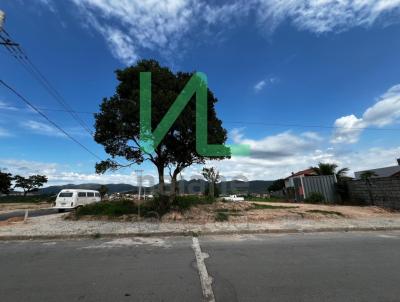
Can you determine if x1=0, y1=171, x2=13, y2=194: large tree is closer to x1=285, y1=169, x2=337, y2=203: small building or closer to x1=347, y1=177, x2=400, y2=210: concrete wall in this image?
x1=285, y1=169, x2=337, y2=203: small building

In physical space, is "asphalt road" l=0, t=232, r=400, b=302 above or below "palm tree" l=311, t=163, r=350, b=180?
below

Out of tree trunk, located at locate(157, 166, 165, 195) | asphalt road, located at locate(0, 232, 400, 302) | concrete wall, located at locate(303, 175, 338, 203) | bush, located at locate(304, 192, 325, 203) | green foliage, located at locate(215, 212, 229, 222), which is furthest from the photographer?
concrete wall, located at locate(303, 175, 338, 203)

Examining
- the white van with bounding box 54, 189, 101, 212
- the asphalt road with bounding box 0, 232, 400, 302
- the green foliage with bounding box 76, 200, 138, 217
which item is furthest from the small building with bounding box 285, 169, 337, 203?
the white van with bounding box 54, 189, 101, 212

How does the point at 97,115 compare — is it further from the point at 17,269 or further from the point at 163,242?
the point at 17,269

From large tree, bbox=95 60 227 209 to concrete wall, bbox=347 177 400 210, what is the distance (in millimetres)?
10141

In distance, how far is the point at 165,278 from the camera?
15.5 feet

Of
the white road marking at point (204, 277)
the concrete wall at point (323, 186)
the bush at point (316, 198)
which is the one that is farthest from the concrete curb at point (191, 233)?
the concrete wall at point (323, 186)

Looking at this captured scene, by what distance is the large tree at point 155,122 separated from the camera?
1329cm

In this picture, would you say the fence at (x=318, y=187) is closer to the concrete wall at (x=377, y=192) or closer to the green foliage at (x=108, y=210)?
the concrete wall at (x=377, y=192)

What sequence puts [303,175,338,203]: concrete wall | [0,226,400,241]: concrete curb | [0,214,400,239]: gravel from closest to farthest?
1. [0,226,400,241]: concrete curb
2. [0,214,400,239]: gravel
3. [303,175,338,203]: concrete wall

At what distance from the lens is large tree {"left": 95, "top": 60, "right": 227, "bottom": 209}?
43.6ft

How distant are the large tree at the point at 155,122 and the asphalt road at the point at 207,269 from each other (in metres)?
6.80

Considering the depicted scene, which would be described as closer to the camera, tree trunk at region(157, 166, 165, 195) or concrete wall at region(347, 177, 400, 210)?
tree trunk at region(157, 166, 165, 195)

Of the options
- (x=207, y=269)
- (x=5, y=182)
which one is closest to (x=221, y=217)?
(x=207, y=269)
